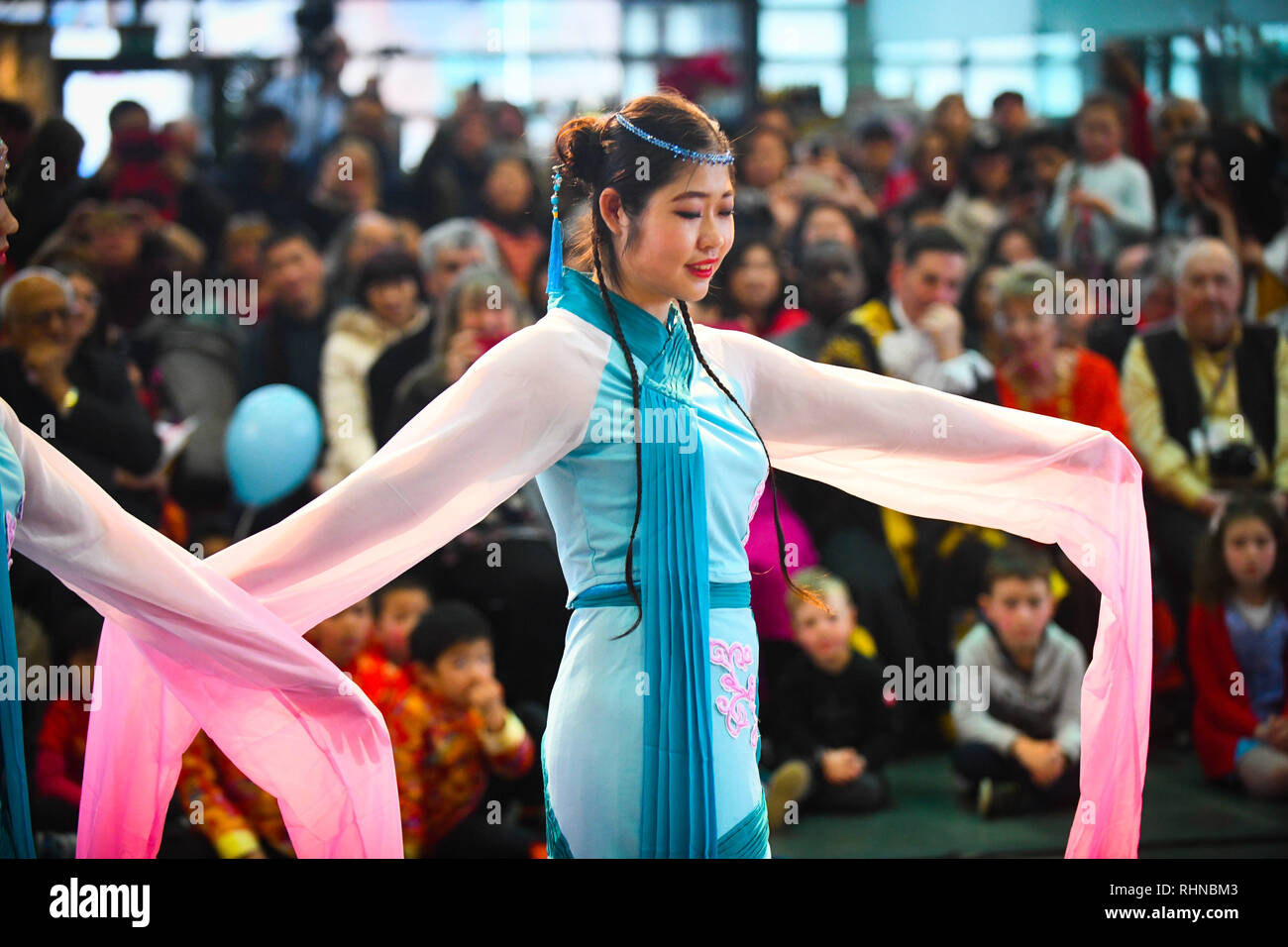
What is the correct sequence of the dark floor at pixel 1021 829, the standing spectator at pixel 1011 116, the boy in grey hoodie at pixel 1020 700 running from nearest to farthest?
the dark floor at pixel 1021 829 < the boy in grey hoodie at pixel 1020 700 < the standing spectator at pixel 1011 116

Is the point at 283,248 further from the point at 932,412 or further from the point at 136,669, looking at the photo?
the point at 932,412

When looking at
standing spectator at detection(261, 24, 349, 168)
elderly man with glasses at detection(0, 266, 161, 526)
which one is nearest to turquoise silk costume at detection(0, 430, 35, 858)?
elderly man with glasses at detection(0, 266, 161, 526)

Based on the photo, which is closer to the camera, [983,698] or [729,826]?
[729,826]

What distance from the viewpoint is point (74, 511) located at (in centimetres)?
228

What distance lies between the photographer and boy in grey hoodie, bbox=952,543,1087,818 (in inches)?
162

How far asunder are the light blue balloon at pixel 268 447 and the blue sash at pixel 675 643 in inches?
→ 90.3

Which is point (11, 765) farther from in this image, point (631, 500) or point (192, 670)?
point (631, 500)

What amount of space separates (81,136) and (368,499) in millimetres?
3453

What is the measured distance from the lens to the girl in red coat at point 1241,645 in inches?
169

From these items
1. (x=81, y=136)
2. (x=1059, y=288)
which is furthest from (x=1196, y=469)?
(x=81, y=136)

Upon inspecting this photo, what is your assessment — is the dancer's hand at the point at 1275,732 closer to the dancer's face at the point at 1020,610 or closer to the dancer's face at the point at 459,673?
the dancer's face at the point at 1020,610

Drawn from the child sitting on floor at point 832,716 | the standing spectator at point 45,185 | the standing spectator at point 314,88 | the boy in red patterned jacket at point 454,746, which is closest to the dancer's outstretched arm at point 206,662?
the boy in red patterned jacket at point 454,746

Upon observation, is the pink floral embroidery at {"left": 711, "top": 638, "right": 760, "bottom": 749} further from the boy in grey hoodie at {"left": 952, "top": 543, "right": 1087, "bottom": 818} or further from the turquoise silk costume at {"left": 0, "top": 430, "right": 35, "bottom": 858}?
the boy in grey hoodie at {"left": 952, "top": 543, "right": 1087, "bottom": 818}

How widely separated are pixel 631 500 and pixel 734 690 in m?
0.34
